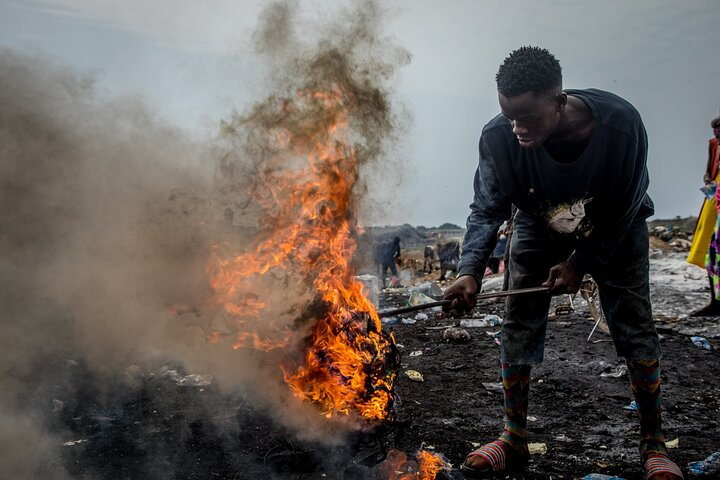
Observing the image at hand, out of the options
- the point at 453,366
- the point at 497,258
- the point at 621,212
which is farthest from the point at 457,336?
the point at 497,258

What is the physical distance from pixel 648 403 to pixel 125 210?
495cm

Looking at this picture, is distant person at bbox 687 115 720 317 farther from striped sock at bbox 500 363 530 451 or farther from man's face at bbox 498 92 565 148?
man's face at bbox 498 92 565 148

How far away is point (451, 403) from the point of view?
4.17m

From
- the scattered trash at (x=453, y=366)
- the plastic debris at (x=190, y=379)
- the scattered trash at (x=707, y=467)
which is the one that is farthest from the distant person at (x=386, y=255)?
the scattered trash at (x=707, y=467)

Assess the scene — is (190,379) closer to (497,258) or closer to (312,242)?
(312,242)

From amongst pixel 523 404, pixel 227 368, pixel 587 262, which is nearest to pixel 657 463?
pixel 523 404

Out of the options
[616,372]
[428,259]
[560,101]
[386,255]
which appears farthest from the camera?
[428,259]

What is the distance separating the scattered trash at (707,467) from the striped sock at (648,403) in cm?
20

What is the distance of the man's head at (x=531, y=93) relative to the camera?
2.53m

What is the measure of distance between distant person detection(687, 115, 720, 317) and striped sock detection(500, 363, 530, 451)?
4.79 metres

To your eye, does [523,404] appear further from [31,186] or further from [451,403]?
[31,186]

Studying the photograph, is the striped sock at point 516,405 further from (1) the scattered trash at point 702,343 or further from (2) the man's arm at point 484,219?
(1) the scattered trash at point 702,343

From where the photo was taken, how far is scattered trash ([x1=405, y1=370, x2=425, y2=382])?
4.83m

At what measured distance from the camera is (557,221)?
2.98 m
